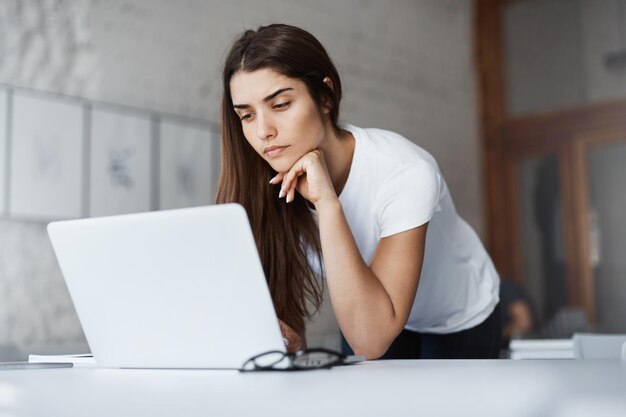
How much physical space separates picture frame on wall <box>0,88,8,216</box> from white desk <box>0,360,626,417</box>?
8.39ft

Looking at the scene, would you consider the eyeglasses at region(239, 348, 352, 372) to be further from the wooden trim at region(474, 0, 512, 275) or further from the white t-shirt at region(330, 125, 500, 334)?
the wooden trim at region(474, 0, 512, 275)

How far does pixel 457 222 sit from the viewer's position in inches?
73.6

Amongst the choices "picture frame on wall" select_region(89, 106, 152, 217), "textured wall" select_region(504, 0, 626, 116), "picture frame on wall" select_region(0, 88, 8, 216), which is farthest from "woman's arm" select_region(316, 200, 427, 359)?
"textured wall" select_region(504, 0, 626, 116)

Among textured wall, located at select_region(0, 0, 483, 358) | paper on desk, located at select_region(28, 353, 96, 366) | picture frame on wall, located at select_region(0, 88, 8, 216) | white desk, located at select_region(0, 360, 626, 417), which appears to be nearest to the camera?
white desk, located at select_region(0, 360, 626, 417)

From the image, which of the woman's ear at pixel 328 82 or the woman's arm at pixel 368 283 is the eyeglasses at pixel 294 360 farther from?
the woman's ear at pixel 328 82

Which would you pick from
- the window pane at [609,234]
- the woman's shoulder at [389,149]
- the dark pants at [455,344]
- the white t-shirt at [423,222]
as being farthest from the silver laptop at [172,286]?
the window pane at [609,234]

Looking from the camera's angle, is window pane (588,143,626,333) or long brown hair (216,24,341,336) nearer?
long brown hair (216,24,341,336)

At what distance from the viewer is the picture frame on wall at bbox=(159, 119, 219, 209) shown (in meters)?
3.91

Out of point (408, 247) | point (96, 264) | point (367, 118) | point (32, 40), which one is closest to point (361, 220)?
point (408, 247)

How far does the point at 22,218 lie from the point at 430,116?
3.16m

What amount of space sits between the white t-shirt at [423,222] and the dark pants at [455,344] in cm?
3

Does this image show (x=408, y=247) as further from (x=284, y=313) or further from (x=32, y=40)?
(x=32, y=40)

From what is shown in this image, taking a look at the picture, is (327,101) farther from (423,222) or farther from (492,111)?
(492,111)

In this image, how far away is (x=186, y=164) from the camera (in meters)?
4.00
